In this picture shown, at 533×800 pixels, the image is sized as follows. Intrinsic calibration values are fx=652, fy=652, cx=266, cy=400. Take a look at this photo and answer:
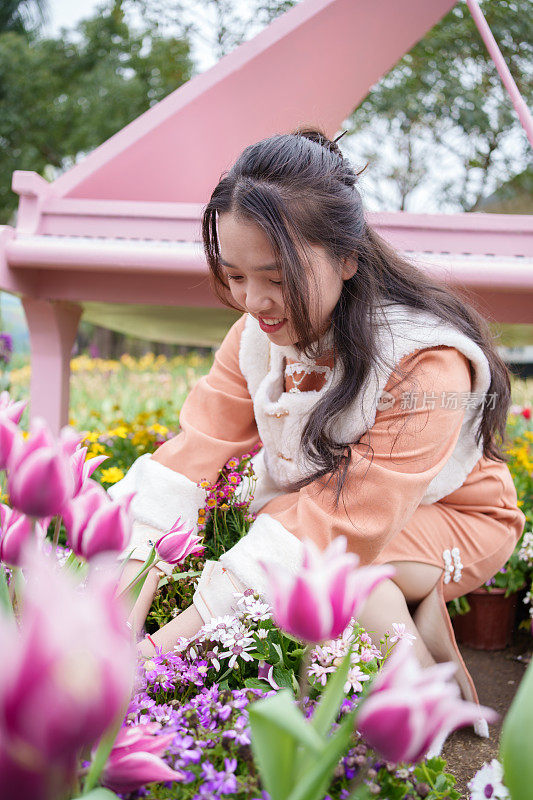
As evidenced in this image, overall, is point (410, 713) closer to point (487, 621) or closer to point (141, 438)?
point (487, 621)

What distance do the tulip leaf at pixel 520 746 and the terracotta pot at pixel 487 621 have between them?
4.28ft

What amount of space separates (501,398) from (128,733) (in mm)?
1064

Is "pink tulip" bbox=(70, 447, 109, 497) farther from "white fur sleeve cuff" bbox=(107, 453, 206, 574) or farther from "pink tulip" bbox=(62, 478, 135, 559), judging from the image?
"white fur sleeve cuff" bbox=(107, 453, 206, 574)

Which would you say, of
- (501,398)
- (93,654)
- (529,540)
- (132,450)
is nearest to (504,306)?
(501,398)

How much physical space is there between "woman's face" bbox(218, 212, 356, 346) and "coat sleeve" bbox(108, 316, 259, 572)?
0.39 metres

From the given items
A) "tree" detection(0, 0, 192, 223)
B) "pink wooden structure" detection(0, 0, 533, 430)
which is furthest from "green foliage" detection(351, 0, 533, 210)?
"pink wooden structure" detection(0, 0, 533, 430)

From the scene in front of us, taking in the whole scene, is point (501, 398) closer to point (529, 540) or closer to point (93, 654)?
point (529, 540)

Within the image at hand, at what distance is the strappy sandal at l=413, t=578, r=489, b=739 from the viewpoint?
4.24 feet

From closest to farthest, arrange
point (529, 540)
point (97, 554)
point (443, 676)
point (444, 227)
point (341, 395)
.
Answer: point (443, 676)
point (97, 554)
point (341, 395)
point (529, 540)
point (444, 227)

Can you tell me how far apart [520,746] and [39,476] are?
16.3 inches

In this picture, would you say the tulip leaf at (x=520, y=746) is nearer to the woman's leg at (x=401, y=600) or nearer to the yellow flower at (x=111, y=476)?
the woman's leg at (x=401, y=600)

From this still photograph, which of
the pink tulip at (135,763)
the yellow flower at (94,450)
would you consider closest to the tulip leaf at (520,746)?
the pink tulip at (135,763)

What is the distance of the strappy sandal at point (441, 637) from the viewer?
129 centimetres

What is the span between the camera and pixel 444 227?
6.09 feet
